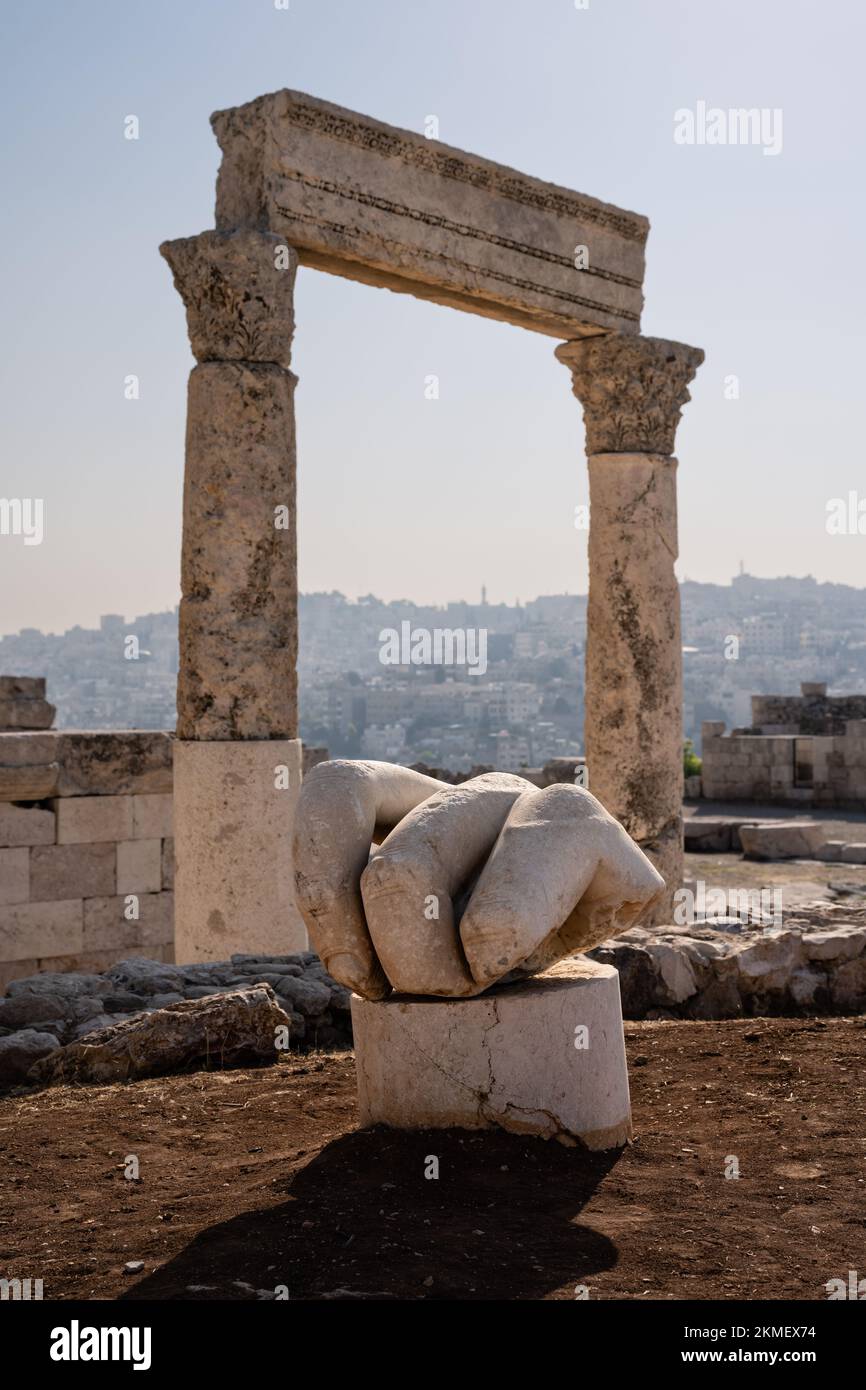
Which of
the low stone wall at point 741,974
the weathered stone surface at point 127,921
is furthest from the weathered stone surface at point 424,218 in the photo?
the low stone wall at point 741,974

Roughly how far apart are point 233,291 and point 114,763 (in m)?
3.49

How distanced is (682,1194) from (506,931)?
83 centimetres

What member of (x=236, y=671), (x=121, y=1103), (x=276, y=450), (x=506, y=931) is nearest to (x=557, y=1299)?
(x=506, y=931)

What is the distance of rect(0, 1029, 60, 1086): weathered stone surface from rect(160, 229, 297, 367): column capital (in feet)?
14.1

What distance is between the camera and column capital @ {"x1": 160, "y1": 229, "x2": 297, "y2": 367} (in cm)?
811

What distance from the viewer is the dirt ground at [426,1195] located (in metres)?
3.15

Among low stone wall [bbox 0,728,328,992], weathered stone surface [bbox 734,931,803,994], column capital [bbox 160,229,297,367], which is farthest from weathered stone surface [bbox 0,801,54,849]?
weathered stone surface [bbox 734,931,803,994]

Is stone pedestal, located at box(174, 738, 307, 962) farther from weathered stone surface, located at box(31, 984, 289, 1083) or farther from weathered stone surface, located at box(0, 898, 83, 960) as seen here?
weathered stone surface, located at box(31, 984, 289, 1083)

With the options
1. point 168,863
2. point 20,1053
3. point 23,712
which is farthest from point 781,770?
point 20,1053

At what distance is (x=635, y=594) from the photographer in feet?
34.5

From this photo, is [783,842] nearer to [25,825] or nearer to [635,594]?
[635,594]

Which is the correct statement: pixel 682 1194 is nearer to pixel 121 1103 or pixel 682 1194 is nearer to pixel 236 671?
pixel 121 1103

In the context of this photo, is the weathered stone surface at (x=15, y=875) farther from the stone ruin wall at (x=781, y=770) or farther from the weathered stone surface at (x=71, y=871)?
the stone ruin wall at (x=781, y=770)

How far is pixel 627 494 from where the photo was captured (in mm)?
10562
